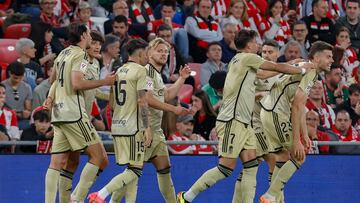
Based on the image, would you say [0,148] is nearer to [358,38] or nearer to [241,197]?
[241,197]

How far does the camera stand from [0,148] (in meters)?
19.0

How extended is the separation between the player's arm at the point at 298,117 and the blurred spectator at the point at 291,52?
540cm

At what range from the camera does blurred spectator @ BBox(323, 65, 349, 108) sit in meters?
22.8

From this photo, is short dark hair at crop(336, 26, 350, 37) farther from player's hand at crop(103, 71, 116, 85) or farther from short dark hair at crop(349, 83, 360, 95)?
player's hand at crop(103, 71, 116, 85)

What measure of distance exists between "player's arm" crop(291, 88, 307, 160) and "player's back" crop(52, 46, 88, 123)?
8.33 ft

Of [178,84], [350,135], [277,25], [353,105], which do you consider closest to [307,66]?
[178,84]

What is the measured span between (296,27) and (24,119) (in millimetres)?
5774

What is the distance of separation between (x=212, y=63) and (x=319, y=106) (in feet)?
6.56

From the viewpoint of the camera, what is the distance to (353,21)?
2480cm

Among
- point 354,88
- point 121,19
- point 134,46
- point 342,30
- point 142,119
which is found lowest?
point 354,88

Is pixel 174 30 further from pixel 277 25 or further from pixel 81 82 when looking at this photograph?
pixel 81 82

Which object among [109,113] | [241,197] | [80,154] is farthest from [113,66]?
[241,197]

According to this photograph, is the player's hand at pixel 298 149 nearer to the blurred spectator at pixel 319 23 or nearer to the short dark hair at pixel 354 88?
the short dark hair at pixel 354 88

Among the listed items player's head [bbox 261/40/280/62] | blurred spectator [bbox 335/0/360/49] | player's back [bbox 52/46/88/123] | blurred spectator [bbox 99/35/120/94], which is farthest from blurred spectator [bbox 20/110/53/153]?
blurred spectator [bbox 335/0/360/49]
